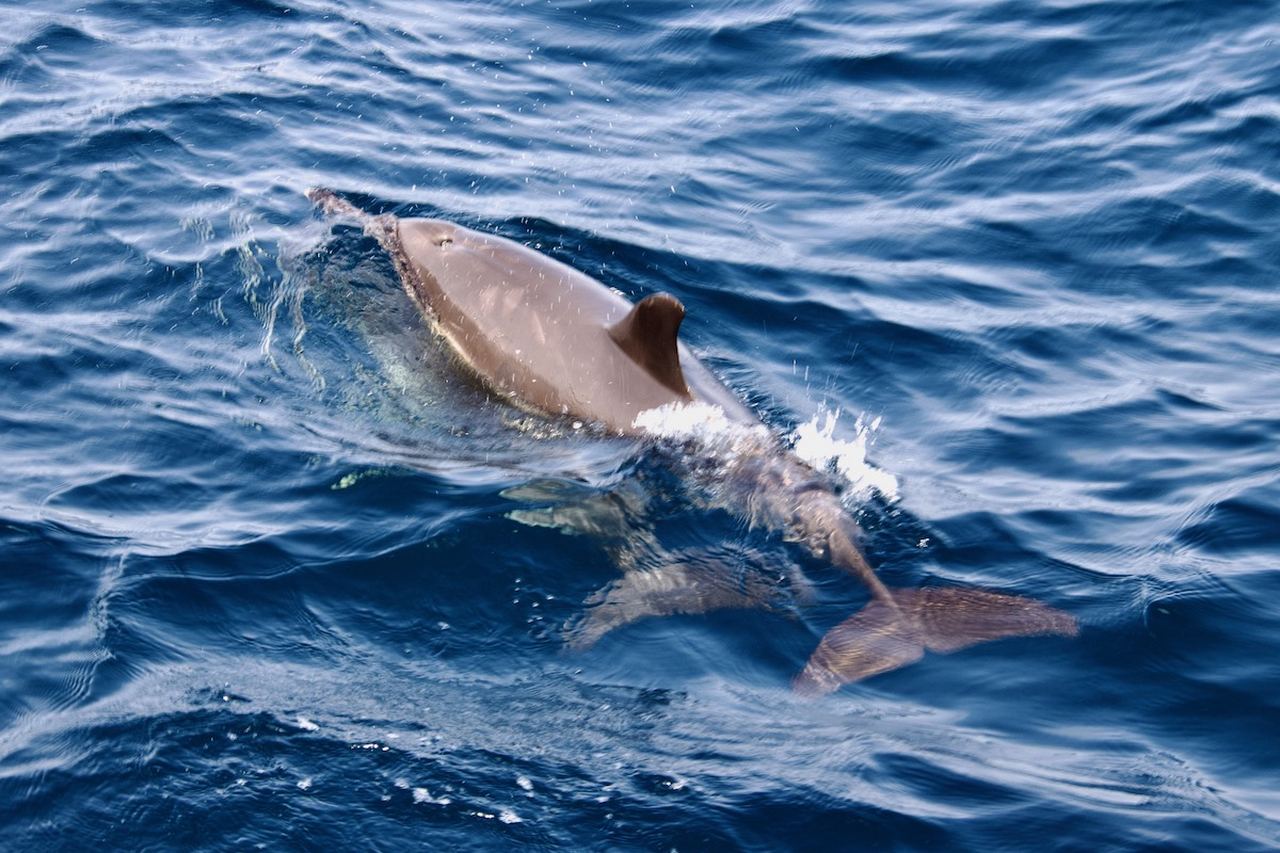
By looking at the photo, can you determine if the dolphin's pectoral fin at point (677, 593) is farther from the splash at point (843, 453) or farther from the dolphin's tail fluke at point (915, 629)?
the splash at point (843, 453)

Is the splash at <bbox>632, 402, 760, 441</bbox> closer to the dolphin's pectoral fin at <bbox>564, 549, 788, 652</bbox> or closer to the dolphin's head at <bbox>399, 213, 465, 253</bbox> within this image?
the dolphin's pectoral fin at <bbox>564, 549, 788, 652</bbox>

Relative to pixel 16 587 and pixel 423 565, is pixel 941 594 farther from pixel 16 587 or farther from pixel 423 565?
pixel 16 587

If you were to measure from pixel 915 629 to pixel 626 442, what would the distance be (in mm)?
2415

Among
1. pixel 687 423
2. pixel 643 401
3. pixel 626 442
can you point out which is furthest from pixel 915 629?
pixel 643 401

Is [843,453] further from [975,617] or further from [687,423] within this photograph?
[975,617]

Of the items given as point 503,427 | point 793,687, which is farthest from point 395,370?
point 793,687

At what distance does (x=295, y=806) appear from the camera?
6.68 m

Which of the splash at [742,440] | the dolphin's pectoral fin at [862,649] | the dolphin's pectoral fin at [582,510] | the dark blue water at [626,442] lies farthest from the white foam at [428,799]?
the splash at [742,440]

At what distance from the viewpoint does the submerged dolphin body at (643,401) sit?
27.4ft

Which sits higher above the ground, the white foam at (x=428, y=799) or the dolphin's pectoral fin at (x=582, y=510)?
the dolphin's pectoral fin at (x=582, y=510)

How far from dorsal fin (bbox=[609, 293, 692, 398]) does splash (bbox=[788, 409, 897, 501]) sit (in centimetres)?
87

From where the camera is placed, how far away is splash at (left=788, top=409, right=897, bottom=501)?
9.84 meters

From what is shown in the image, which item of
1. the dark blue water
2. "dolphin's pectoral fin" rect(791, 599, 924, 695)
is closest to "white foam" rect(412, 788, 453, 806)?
the dark blue water

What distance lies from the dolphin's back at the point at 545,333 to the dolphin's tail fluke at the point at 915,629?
6.91 feet
